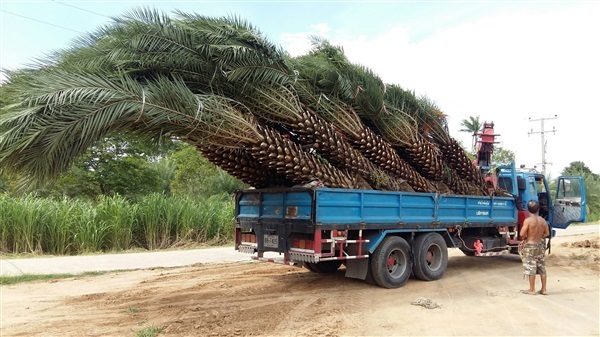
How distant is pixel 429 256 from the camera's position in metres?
8.99

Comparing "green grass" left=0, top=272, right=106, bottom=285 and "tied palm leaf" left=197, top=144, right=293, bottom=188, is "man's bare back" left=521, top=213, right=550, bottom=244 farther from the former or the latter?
"green grass" left=0, top=272, right=106, bottom=285

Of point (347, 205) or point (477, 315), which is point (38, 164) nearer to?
point (347, 205)

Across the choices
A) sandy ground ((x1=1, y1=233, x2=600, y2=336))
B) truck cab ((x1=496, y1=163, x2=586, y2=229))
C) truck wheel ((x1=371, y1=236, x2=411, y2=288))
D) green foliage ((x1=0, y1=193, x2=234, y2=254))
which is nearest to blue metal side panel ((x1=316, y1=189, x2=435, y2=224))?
truck wheel ((x1=371, y1=236, x2=411, y2=288))

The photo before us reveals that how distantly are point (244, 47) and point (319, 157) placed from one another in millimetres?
2384

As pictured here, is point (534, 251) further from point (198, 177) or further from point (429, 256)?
point (198, 177)

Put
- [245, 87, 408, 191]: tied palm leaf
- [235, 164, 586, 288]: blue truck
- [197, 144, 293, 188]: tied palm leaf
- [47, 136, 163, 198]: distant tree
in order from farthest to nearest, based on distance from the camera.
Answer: [47, 136, 163, 198]: distant tree
[197, 144, 293, 188]: tied palm leaf
[235, 164, 586, 288]: blue truck
[245, 87, 408, 191]: tied palm leaf

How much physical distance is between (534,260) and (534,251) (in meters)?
0.15

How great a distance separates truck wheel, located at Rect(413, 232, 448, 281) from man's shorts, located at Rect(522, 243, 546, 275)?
1565 mm

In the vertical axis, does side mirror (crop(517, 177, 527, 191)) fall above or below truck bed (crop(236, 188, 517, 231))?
above

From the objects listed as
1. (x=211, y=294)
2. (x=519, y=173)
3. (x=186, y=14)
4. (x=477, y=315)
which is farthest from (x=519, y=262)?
(x=186, y=14)

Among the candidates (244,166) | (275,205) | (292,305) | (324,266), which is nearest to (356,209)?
(275,205)

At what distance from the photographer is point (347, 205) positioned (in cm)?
751

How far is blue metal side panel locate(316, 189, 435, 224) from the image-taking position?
7215mm

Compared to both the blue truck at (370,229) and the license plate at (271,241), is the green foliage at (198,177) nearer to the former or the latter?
the blue truck at (370,229)
